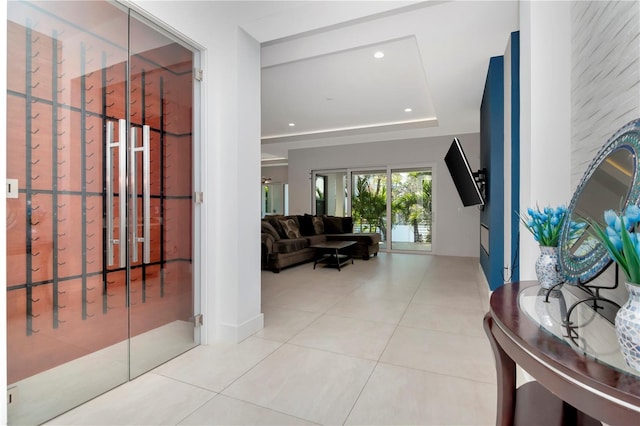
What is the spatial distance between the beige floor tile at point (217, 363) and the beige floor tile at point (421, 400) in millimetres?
809

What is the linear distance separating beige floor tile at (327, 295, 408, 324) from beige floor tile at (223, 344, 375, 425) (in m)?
0.87

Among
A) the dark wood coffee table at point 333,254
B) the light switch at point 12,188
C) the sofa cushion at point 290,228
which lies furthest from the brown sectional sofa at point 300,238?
the light switch at point 12,188

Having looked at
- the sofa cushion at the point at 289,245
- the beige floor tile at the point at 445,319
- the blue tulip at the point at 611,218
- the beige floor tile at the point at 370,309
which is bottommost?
the beige floor tile at the point at 370,309

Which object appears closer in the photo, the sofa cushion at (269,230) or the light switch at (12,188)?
the light switch at (12,188)

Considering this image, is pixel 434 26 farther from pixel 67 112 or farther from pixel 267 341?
pixel 267 341

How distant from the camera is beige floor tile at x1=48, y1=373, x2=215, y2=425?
156 centimetres

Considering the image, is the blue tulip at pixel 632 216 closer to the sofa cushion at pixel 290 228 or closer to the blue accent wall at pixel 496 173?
the blue accent wall at pixel 496 173

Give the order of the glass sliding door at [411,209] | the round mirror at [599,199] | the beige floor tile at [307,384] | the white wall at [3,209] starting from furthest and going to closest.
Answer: the glass sliding door at [411,209]
the beige floor tile at [307,384]
the white wall at [3,209]
the round mirror at [599,199]

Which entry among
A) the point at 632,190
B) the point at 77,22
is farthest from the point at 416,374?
the point at 77,22

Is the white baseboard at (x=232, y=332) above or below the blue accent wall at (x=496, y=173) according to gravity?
below

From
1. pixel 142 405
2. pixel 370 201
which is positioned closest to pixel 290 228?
pixel 370 201

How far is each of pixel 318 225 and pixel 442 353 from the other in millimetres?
4961

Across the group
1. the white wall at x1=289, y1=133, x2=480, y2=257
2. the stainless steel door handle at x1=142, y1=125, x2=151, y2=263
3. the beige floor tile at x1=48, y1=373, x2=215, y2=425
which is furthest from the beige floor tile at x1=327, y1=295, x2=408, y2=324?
the white wall at x1=289, y1=133, x2=480, y2=257

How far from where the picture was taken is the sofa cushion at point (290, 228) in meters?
6.00
